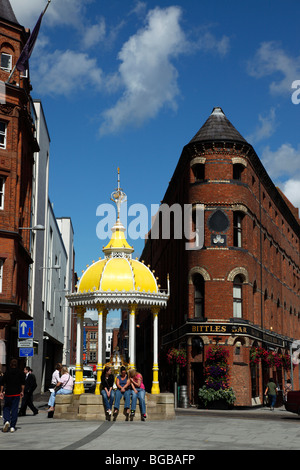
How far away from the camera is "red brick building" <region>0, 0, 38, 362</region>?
2870cm

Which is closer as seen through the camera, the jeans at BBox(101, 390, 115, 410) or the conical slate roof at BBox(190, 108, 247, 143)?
the jeans at BBox(101, 390, 115, 410)

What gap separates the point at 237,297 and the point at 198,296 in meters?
2.27

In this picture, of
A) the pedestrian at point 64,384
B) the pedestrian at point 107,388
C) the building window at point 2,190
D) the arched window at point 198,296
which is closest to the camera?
the pedestrian at point 107,388

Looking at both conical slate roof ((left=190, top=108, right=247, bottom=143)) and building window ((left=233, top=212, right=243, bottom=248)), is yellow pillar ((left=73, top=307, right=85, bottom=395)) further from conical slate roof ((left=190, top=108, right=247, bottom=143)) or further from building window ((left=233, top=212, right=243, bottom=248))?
conical slate roof ((left=190, top=108, right=247, bottom=143))

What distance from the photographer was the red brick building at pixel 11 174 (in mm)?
28703

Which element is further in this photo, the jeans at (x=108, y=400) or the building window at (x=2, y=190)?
the building window at (x=2, y=190)

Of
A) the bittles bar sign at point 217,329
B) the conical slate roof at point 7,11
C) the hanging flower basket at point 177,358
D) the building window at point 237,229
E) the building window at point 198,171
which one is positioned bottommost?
the hanging flower basket at point 177,358

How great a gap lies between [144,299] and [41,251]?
93.0 ft

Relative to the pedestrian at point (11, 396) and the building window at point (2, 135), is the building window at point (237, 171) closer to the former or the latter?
the building window at point (2, 135)

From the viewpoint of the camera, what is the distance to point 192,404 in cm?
3472

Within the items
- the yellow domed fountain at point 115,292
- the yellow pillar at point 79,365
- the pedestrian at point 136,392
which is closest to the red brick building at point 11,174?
the yellow pillar at point 79,365

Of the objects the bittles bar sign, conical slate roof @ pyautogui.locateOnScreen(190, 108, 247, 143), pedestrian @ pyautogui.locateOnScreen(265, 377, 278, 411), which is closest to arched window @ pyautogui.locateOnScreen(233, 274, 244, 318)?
the bittles bar sign

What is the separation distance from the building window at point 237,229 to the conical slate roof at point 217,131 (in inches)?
175
